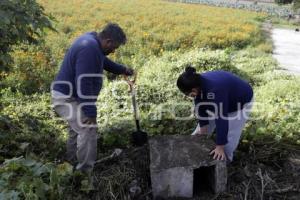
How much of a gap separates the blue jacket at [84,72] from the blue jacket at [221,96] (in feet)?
3.38

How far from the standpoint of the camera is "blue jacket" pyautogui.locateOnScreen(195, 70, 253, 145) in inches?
160

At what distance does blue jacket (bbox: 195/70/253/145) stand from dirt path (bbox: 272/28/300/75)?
8.29m

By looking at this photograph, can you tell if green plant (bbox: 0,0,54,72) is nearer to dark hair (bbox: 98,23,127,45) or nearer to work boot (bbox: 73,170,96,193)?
dark hair (bbox: 98,23,127,45)

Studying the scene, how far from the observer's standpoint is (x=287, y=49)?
17.1 metres

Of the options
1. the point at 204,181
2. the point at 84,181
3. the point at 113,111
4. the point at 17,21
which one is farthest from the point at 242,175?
the point at 17,21

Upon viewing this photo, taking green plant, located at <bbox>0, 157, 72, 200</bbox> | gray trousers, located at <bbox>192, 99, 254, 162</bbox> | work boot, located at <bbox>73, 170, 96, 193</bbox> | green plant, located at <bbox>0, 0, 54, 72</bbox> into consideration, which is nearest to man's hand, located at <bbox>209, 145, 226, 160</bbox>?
gray trousers, located at <bbox>192, 99, 254, 162</bbox>

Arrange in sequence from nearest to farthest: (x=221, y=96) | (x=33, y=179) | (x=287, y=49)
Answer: (x=33, y=179)
(x=221, y=96)
(x=287, y=49)

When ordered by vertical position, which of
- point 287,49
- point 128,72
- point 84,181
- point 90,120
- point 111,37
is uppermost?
point 111,37

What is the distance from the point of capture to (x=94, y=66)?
13.8 feet

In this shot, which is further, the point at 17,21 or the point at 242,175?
the point at 17,21

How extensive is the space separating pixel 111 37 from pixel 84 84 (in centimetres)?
53

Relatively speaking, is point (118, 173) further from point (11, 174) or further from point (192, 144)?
point (11, 174)

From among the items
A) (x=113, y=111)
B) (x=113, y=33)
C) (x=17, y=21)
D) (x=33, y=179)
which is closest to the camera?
(x=33, y=179)

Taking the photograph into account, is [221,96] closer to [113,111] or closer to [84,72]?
[84,72]
